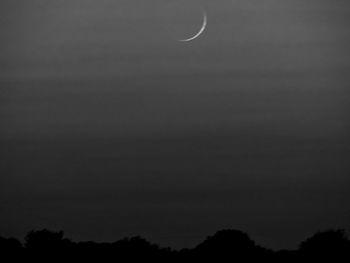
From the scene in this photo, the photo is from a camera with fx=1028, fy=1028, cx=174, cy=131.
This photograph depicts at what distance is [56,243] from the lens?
266ft

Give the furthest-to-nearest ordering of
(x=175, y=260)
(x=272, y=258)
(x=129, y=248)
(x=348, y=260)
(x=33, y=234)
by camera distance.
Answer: (x=33, y=234)
(x=129, y=248)
(x=175, y=260)
(x=272, y=258)
(x=348, y=260)

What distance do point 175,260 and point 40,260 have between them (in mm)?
9619

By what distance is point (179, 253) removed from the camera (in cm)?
7369

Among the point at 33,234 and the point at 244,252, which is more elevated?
the point at 33,234

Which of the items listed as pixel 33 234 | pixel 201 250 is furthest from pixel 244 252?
pixel 33 234

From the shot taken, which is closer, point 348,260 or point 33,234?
point 348,260

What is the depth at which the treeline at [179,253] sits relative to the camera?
6531 centimetres

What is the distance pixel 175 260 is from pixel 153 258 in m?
3.63

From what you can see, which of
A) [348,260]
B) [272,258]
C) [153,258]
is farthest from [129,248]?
[348,260]

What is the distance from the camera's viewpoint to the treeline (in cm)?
6531

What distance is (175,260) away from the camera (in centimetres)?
7181

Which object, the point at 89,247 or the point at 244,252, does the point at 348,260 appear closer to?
the point at 244,252

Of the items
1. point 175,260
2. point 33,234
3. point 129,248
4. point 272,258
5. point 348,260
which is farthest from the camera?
point 33,234

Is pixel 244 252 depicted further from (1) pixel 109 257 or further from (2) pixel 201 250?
(1) pixel 109 257
